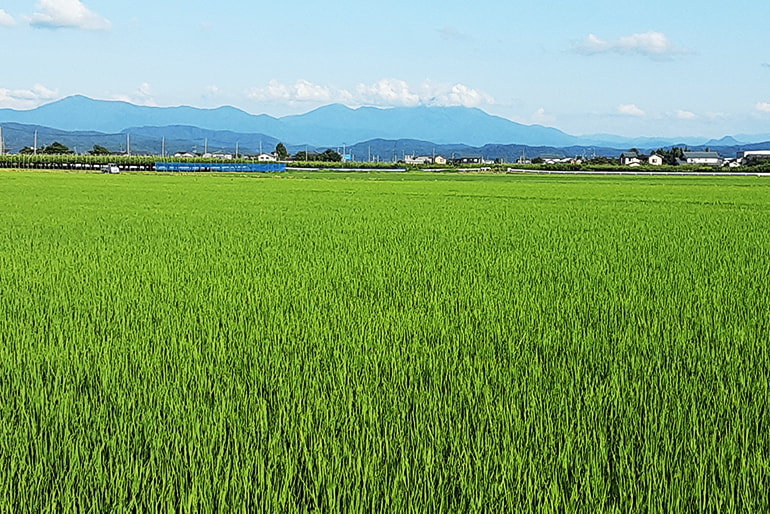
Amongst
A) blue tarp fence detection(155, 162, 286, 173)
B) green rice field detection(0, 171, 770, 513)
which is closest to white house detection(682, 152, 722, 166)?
blue tarp fence detection(155, 162, 286, 173)

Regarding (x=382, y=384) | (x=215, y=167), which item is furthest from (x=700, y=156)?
(x=382, y=384)

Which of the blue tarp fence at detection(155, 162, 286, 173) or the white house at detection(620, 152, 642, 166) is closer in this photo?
the blue tarp fence at detection(155, 162, 286, 173)

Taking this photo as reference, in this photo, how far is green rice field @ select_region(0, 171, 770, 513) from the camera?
270 centimetres

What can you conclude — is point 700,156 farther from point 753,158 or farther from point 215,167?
point 215,167

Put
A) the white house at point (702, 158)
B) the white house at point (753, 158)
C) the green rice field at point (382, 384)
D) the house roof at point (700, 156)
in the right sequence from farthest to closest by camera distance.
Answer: the house roof at point (700, 156)
the white house at point (702, 158)
the white house at point (753, 158)
the green rice field at point (382, 384)

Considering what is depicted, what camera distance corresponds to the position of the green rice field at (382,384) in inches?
106

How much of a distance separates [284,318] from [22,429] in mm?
2615

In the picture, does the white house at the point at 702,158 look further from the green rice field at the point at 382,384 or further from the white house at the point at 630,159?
the green rice field at the point at 382,384

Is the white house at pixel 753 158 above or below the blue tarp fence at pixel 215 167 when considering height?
above

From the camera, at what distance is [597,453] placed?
2977 millimetres

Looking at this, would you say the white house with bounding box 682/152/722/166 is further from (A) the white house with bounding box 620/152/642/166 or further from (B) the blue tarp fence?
(B) the blue tarp fence

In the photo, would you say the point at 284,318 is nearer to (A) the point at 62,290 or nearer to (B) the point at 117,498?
(A) the point at 62,290

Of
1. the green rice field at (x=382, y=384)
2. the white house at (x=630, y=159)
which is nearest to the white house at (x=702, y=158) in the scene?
the white house at (x=630, y=159)

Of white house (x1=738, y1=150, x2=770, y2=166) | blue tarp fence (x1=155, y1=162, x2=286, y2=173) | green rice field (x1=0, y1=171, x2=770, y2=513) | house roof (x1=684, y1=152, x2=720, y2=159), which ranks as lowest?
green rice field (x1=0, y1=171, x2=770, y2=513)
